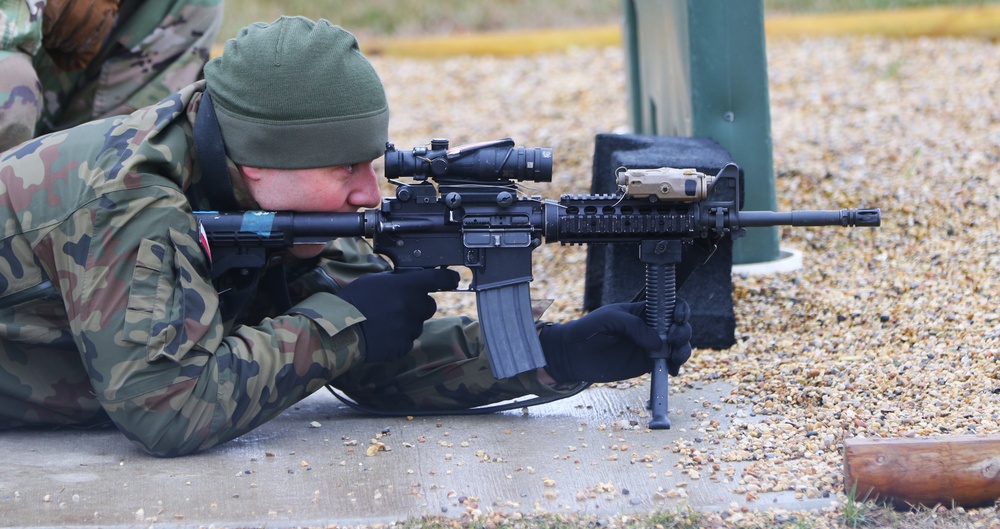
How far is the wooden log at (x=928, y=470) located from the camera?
8.88ft

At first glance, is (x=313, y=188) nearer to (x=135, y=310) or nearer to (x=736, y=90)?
(x=135, y=310)

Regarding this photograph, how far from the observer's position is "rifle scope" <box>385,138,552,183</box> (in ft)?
10.2

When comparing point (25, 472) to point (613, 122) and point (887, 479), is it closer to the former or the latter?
point (887, 479)

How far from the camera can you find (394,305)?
3.17m

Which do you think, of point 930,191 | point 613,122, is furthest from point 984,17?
point 930,191

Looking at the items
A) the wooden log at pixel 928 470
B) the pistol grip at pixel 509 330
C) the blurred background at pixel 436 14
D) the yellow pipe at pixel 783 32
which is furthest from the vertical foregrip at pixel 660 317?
the blurred background at pixel 436 14

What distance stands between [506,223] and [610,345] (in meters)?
0.48

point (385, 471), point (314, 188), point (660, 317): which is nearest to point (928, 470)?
point (660, 317)

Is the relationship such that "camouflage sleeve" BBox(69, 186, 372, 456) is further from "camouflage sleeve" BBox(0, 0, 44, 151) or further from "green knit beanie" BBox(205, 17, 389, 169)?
"camouflage sleeve" BBox(0, 0, 44, 151)

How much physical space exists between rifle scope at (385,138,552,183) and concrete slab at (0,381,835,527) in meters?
0.76

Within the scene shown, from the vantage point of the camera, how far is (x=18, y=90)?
12.9 ft

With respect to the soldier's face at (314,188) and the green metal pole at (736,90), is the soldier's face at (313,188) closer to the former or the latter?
the soldier's face at (314,188)

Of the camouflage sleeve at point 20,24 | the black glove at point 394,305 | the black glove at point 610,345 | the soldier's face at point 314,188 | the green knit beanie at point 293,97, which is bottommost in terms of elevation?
the black glove at point 610,345

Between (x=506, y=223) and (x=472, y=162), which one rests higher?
(x=472, y=162)
